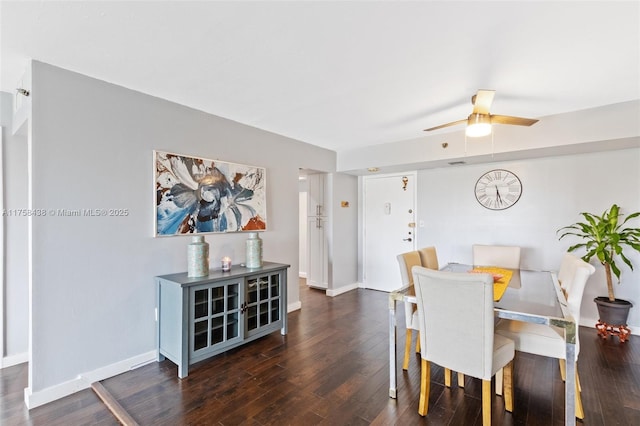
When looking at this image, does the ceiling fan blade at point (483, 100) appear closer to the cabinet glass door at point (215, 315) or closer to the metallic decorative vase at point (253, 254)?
the metallic decorative vase at point (253, 254)

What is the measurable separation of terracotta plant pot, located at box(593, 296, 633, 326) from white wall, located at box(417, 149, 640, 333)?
0.94 feet

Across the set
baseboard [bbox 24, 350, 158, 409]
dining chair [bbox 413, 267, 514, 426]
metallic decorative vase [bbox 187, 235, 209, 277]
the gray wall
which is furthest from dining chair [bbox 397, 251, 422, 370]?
baseboard [bbox 24, 350, 158, 409]

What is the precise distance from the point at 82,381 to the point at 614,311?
16.1 ft

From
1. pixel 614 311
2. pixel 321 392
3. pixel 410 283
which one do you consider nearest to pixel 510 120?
pixel 410 283

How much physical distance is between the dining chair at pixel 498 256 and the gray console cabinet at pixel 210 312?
8.01ft

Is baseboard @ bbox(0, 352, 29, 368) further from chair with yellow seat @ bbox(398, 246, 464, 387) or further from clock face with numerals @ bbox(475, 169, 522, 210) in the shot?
clock face with numerals @ bbox(475, 169, 522, 210)

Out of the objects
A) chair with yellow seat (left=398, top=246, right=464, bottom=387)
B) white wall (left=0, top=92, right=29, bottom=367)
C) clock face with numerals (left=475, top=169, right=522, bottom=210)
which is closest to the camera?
chair with yellow seat (left=398, top=246, right=464, bottom=387)

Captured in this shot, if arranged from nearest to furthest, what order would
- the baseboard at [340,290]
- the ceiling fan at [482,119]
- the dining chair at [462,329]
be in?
1. the dining chair at [462,329]
2. the ceiling fan at [482,119]
3. the baseboard at [340,290]

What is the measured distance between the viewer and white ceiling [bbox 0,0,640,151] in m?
1.55

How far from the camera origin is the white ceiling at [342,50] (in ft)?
5.10

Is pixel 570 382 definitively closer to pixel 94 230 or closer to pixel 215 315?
pixel 215 315

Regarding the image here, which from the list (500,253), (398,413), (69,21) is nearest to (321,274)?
(500,253)

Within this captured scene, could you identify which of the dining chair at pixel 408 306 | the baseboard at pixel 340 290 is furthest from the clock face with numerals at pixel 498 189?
the baseboard at pixel 340 290

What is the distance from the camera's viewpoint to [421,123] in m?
3.39
